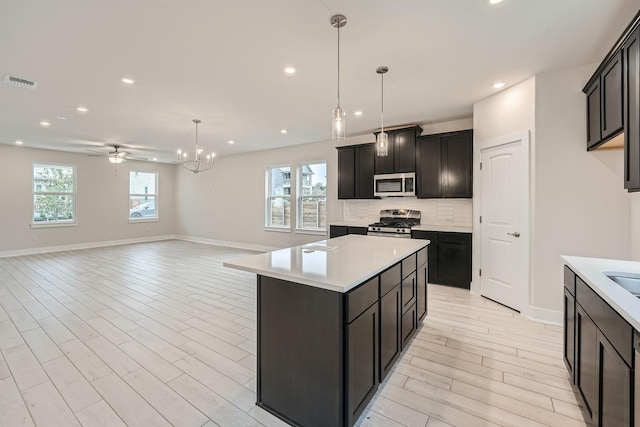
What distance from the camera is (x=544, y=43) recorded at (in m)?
2.59

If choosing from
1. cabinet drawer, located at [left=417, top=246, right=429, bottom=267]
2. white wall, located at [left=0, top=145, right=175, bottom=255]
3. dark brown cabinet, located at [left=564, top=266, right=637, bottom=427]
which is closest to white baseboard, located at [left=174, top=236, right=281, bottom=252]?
white wall, located at [left=0, top=145, right=175, bottom=255]

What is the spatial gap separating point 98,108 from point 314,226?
4633 mm

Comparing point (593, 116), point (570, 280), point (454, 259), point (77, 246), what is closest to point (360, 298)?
point (570, 280)

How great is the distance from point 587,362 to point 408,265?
48.7 inches

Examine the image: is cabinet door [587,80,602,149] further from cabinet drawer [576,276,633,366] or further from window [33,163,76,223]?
window [33,163,76,223]

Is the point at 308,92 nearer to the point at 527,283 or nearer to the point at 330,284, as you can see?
the point at 330,284

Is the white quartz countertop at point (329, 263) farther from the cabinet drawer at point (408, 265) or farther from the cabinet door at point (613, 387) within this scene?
the cabinet door at point (613, 387)

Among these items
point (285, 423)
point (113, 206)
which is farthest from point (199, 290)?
point (113, 206)

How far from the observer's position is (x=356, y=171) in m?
5.71

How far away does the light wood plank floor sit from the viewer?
181 cm

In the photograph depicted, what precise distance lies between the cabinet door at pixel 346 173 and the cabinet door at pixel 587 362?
4230 mm

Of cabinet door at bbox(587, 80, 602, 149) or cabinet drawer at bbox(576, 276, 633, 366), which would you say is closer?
cabinet drawer at bbox(576, 276, 633, 366)

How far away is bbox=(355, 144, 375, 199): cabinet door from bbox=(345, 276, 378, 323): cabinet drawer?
3.84 m

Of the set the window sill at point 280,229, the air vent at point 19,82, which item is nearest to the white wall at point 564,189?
the window sill at point 280,229
